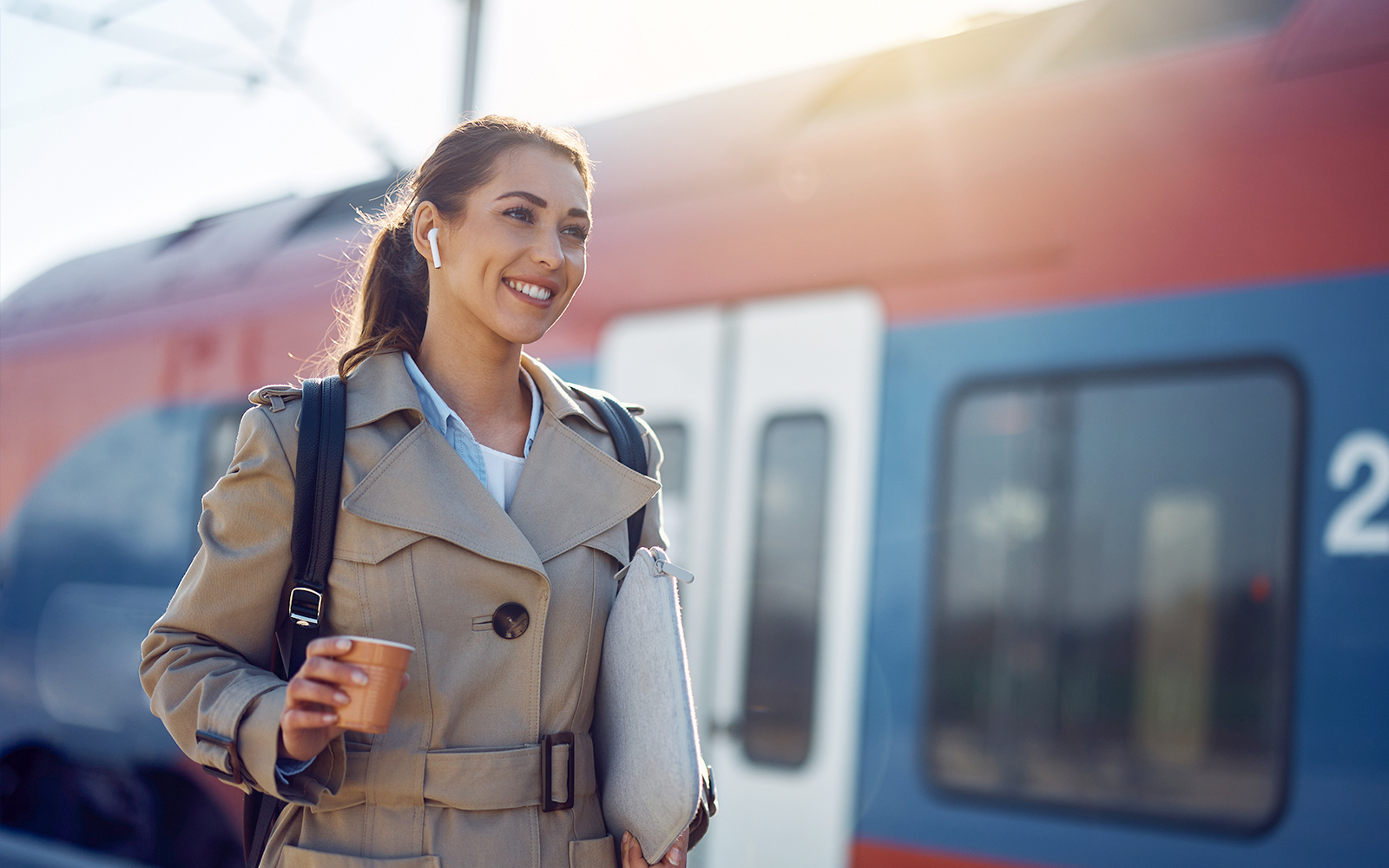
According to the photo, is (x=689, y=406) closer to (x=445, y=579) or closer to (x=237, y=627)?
(x=445, y=579)

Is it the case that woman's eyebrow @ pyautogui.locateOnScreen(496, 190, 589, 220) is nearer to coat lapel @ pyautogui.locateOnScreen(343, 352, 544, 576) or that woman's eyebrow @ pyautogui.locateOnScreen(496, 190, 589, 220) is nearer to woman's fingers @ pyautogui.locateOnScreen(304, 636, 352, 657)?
coat lapel @ pyautogui.locateOnScreen(343, 352, 544, 576)

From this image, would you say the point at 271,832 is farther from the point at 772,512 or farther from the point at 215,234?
the point at 215,234

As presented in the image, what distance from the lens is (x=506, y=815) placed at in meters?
1.52

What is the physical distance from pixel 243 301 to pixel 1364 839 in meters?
4.56

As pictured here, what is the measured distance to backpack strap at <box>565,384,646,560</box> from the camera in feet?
5.88

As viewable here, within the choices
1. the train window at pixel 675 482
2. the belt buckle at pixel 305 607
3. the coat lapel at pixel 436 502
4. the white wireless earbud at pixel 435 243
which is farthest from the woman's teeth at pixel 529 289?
the train window at pixel 675 482

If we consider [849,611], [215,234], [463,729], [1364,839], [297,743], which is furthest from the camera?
[215,234]

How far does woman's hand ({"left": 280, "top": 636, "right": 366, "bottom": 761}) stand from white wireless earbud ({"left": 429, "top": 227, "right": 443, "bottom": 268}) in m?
0.61

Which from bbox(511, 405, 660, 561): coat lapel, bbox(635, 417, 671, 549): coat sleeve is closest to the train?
bbox(635, 417, 671, 549): coat sleeve

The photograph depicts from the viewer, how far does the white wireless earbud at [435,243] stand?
1.69 metres

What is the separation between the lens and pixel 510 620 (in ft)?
5.00

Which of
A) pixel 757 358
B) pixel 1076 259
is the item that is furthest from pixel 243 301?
pixel 1076 259

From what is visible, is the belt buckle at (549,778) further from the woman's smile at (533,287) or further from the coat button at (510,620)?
the woman's smile at (533,287)

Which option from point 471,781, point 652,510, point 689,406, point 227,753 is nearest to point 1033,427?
point 689,406
